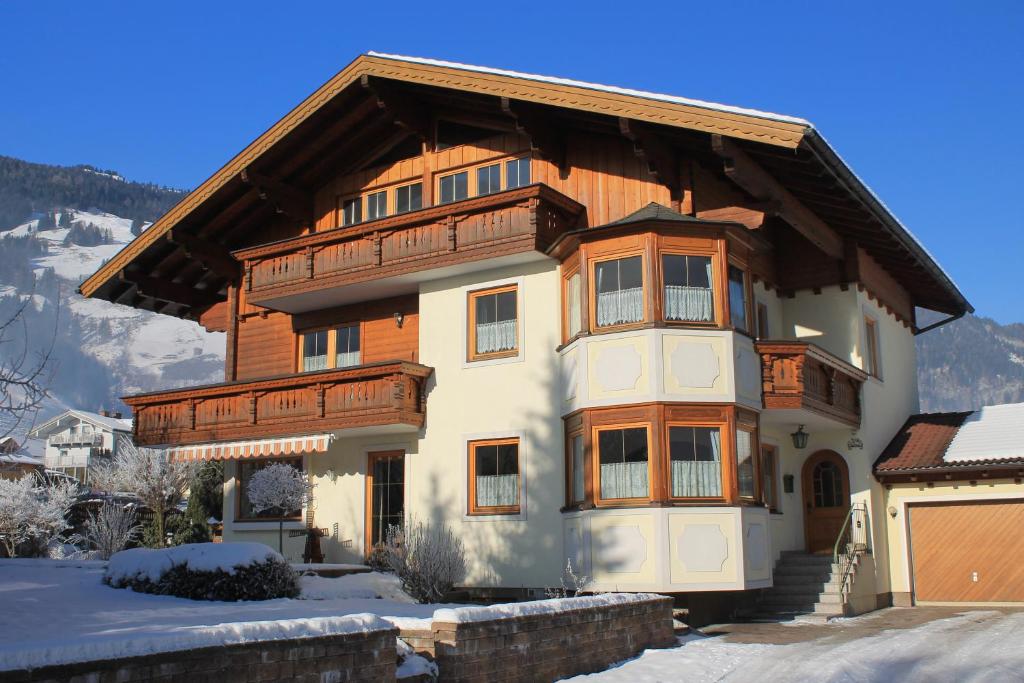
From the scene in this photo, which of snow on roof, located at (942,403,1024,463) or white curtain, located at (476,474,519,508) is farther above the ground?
snow on roof, located at (942,403,1024,463)

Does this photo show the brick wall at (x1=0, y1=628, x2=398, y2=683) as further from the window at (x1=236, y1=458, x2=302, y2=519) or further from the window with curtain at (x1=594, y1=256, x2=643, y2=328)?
the window at (x1=236, y1=458, x2=302, y2=519)

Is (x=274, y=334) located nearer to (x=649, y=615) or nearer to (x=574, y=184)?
(x=574, y=184)

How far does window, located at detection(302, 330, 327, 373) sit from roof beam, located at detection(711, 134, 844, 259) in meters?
9.77

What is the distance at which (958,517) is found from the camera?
71.4ft

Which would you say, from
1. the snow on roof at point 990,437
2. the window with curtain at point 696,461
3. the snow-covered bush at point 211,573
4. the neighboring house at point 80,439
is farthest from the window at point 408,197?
the neighboring house at point 80,439

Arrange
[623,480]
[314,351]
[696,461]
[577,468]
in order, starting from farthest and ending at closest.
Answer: [314,351] < [577,468] < [623,480] < [696,461]

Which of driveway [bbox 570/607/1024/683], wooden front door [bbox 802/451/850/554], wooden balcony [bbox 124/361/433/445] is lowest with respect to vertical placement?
driveway [bbox 570/607/1024/683]

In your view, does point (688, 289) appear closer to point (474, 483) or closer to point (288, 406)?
point (474, 483)

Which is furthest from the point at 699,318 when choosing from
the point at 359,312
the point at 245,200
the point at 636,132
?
the point at 245,200

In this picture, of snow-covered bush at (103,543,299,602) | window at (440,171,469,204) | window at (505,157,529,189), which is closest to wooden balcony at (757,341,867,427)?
window at (505,157,529,189)

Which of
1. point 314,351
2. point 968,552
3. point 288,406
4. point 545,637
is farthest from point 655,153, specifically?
point 968,552

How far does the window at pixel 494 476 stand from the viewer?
19766mm

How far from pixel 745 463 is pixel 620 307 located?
10.8 feet

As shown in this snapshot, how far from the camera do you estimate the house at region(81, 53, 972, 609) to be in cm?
1766
